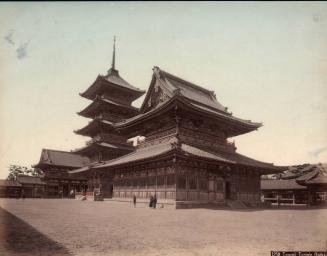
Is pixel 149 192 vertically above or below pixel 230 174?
below

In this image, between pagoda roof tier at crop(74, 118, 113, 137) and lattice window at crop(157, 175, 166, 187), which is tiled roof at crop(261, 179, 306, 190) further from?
lattice window at crop(157, 175, 166, 187)

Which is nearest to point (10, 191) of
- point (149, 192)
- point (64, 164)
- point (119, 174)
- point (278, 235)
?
point (64, 164)

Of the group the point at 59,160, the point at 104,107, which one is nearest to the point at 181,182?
the point at 104,107

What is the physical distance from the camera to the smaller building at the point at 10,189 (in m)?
51.7

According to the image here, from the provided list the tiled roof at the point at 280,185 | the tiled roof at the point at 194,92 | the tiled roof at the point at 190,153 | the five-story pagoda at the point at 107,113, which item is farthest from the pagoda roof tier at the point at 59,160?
the tiled roof at the point at 280,185

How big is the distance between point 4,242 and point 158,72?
22.9m

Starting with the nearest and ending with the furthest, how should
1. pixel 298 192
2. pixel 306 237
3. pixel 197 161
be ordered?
pixel 306 237 → pixel 197 161 → pixel 298 192

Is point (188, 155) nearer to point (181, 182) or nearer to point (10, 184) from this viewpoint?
point (181, 182)

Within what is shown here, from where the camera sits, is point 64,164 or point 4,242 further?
point 64,164

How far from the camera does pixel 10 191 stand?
53.0m

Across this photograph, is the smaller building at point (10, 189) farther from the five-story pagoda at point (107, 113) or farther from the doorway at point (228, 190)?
the doorway at point (228, 190)

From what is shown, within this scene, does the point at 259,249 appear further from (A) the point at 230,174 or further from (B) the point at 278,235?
(A) the point at 230,174

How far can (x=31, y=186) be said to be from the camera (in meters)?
55.9

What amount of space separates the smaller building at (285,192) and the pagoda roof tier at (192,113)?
16438mm
